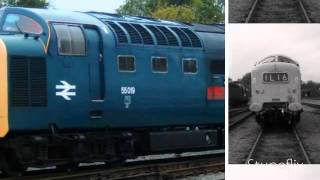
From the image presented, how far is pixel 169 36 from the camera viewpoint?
12750 millimetres

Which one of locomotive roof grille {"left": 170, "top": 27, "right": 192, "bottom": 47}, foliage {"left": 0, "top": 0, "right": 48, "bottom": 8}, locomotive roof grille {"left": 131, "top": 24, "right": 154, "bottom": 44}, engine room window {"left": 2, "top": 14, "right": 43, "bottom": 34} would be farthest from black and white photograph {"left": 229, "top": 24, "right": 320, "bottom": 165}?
foliage {"left": 0, "top": 0, "right": 48, "bottom": 8}

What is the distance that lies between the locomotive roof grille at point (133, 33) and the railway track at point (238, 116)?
4.15 meters

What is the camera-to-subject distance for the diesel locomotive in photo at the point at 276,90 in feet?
27.1

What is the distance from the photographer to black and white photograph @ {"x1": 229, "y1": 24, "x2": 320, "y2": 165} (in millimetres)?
8086

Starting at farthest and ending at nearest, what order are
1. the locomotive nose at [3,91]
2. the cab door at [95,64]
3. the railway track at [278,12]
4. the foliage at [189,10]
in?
the foliage at [189,10] < the cab door at [95,64] < the locomotive nose at [3,91] < the railway track at [278,12]

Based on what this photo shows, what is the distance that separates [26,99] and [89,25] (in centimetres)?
186

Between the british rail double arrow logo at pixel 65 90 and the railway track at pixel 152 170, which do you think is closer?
the british rail double arrow logo at pixel 65 90

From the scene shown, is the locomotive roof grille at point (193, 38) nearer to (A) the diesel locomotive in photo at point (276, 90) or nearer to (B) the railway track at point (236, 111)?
(A) the diesel locomotive in photo at point (276, 90)

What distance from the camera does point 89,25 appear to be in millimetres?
11734

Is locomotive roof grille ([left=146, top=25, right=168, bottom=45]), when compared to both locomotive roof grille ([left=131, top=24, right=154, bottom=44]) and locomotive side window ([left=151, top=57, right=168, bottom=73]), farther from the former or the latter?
locomotive side window ([left=151, top=57, right=168, bottom=73])

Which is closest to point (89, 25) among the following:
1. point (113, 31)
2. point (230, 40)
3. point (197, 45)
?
Answer: point (113, 31)

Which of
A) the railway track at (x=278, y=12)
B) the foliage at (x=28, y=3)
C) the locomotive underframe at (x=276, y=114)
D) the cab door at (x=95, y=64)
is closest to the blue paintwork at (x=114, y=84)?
the cab door at (x=95, y=64)

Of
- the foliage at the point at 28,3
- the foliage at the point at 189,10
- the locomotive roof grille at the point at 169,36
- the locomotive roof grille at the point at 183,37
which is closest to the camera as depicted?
the locomotive roof grille at the point at 169,36

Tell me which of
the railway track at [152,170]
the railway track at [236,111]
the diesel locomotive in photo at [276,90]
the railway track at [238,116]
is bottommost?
the railway track at [152,170]
